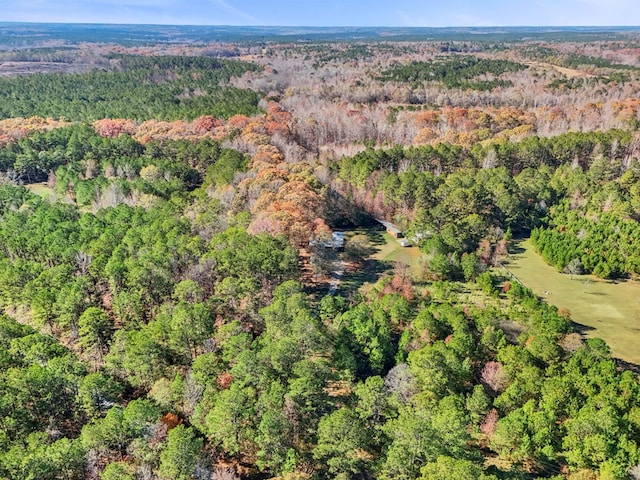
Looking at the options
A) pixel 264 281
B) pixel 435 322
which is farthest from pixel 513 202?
pixel 264 281

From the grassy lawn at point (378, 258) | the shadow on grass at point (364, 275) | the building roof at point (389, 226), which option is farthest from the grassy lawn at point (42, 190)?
the shadow on grass at point (364, 275)

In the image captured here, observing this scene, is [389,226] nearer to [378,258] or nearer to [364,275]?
[378,258]

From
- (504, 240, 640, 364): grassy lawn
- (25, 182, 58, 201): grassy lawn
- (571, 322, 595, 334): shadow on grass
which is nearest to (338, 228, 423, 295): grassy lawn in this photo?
(504, 240, 640, 364): grassy lawn

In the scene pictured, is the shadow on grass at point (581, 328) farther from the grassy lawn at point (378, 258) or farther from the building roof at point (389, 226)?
the building roof at point (389, 226)

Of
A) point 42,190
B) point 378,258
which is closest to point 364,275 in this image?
point 378,258

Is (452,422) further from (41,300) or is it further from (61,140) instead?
(61,140)

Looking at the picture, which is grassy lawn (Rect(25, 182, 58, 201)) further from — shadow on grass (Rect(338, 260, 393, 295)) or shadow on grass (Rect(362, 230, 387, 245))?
shadow on grass (Rect(338, 260, 393, 295))
